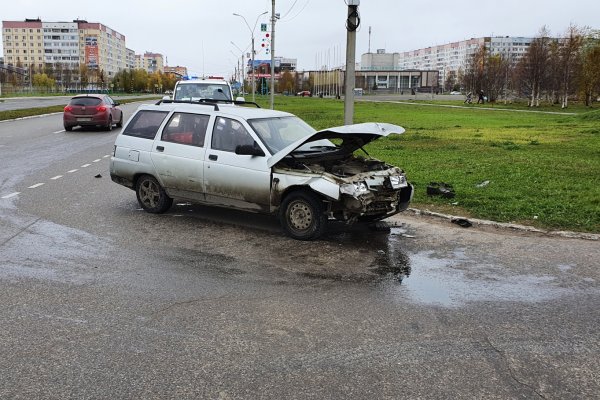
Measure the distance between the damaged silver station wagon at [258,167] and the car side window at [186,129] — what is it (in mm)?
16

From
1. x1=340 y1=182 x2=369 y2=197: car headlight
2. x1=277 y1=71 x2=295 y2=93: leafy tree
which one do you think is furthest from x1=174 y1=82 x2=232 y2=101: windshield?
x1=277 y1=71 x2=295 y2=93: leafy tree

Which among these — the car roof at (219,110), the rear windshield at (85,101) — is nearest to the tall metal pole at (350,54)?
the car roof at (219,110)

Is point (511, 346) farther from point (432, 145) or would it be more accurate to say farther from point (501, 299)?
point (432, 145)

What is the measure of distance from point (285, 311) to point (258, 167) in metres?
3.03

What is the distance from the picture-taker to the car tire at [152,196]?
8648 millimetres

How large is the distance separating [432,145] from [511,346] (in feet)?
49.0

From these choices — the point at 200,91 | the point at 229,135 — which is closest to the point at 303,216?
the point at 229,135

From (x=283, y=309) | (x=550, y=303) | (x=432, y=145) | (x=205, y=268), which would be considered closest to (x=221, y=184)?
(x=205, y=268)

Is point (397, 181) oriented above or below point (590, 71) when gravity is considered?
below

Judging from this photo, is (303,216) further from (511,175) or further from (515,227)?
(511,175)

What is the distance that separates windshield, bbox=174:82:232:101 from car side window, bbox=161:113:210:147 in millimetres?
9724

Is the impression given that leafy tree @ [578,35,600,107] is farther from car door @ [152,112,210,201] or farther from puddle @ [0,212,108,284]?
puddle @ [0,212,108,284]

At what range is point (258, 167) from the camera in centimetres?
753

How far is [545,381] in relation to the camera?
3.70m
